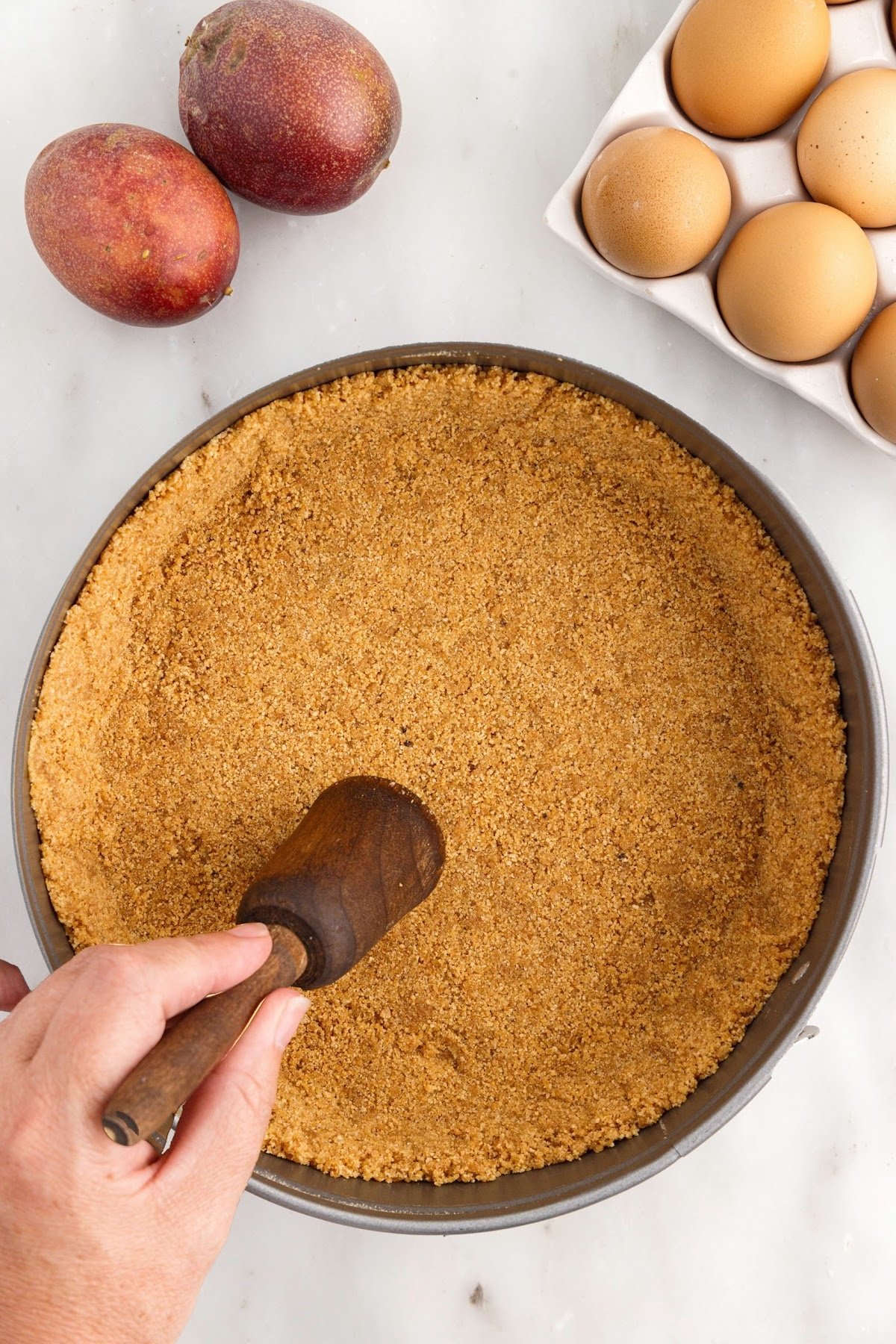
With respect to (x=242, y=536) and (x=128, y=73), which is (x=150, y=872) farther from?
(x=128, y=73)

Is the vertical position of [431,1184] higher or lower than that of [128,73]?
lower

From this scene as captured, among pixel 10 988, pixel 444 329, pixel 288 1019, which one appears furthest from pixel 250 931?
pixel 444 329

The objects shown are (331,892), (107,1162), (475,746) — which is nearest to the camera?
(107,1162)

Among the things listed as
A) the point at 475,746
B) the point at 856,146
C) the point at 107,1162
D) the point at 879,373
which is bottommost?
the point at 107,1162

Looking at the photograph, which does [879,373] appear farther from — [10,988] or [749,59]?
[10,988]

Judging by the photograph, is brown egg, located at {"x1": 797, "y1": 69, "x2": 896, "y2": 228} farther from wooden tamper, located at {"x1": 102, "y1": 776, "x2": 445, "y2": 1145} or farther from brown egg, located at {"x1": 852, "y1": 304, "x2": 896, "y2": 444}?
wooden tamper, located at {"x1": 102, "y1": 776, "x2": 445, "y2": 1145}

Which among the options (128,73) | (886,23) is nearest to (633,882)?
(886,23)
